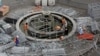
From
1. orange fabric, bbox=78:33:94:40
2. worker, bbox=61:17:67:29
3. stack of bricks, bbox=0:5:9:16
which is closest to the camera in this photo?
orange fabric, bbox=78:33:94:40

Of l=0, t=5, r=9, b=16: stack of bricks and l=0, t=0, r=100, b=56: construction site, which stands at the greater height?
l=0, t=5, r=9, b=16: stack of bricks

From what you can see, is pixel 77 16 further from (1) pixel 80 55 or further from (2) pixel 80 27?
(1) pixel 80 55

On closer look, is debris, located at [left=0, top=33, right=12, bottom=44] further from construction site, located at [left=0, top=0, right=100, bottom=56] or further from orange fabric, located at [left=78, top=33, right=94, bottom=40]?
orange fabric, located at [left=78, top=33, right=94, bottom=40]

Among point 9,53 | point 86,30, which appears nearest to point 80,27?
point 86,30

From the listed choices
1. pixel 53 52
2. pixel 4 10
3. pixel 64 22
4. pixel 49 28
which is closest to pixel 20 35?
pixel 49 28

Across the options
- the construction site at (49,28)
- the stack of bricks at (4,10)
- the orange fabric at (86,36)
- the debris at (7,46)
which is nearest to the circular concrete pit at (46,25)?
the construction site at (49,28)

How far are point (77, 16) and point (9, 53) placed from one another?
20.4ft

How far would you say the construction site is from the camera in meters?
18.2

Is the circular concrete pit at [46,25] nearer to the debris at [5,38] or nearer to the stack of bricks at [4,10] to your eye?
the debris at [5,38]

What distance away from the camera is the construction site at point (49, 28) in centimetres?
1816

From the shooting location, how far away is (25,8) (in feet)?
74.2

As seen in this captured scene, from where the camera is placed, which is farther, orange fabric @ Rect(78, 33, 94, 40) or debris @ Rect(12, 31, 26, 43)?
→ orange fabric @ Rect(78, 33, 94, 40)

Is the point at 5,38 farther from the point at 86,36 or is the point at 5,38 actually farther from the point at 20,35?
the point at 86,36

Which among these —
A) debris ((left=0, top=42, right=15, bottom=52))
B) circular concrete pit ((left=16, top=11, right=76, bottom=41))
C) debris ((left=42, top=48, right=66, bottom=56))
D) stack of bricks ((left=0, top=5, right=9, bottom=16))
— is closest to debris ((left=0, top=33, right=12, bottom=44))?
debris ((left=0, top=42, right=15, bottom=52))
